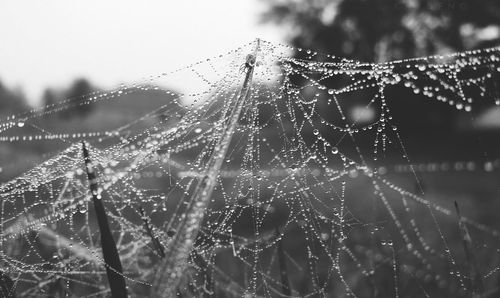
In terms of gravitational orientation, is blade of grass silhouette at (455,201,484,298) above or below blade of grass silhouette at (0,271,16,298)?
above

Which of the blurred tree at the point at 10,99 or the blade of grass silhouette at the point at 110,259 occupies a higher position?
the blurred tree at the point at 10,99

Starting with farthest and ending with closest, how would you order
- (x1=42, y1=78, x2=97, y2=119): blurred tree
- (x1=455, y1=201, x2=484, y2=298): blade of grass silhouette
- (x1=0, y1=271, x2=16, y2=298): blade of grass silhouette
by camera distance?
(x1=42, y1=78, x2=97, y2=119): blurred tree
(x1=0, y1=271, x2=16, y2=298): blade of grass silhouette
(x1=455, y1=201, x2=484, y2=298): blade of grass silhouette

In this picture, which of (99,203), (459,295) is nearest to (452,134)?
(459,295)

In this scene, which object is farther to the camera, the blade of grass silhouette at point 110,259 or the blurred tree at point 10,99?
the blurred tree at point 10,99

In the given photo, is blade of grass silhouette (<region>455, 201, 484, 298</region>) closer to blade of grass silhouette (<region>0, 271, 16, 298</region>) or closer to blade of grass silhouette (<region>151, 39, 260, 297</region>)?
blade of grass silhouette (<region>151, 39, 260, 297</region>)

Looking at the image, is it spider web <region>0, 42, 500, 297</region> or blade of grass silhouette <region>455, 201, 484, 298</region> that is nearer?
blade of grass silhouette <region>455, 201, 484, 298</region>

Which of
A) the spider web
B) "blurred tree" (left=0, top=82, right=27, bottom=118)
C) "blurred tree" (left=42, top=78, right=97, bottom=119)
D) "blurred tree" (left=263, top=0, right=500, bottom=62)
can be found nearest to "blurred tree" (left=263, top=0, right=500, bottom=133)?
"blurred tree" (left=263, top=0, right=500, bottom=62)

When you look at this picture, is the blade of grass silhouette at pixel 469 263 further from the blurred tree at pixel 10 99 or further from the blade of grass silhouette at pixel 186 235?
the blurred tree at pixel 10 99

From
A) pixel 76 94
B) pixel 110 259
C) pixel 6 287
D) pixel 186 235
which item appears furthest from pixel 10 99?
pixel 186 235

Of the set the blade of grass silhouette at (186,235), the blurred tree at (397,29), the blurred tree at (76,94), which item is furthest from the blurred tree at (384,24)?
the blade of grass silhouette at (186,235)
